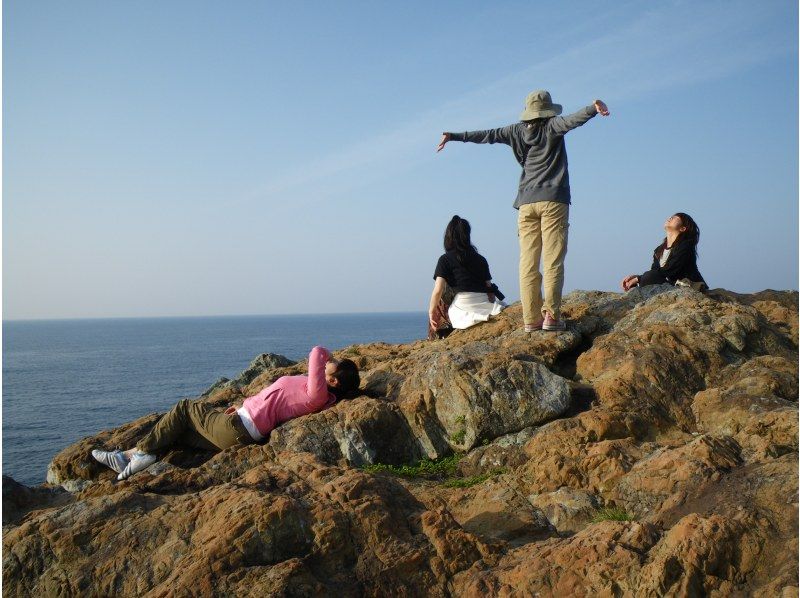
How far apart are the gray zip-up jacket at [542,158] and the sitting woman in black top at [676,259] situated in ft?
12.6

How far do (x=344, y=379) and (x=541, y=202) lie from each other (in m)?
4.90

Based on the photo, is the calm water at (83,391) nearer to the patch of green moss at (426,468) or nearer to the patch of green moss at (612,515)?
the patch of green moss at (426,468)

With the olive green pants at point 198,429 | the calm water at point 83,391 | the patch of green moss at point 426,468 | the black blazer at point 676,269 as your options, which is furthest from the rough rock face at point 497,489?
the calm water at point 83,391

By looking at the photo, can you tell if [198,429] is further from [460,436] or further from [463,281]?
[463,281]

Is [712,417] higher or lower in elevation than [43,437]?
higher

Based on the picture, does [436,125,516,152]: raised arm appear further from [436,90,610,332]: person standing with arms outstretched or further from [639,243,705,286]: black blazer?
[639,243,705,286]: black blazer

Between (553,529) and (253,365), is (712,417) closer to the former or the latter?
(553,529)

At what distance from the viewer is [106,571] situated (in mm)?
5203

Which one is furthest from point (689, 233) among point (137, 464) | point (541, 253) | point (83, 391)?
point (83, 391)

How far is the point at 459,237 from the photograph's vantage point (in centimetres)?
1384

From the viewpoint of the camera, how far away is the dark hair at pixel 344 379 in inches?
387

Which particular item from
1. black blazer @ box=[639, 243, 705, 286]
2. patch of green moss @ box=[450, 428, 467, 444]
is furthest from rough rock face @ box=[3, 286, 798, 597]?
black blazer @ box=[639, 243, 705, 286]

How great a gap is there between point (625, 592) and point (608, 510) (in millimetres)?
2412

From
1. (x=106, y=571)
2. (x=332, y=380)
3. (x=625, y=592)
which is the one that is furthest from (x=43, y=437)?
(x=625, y=592)
